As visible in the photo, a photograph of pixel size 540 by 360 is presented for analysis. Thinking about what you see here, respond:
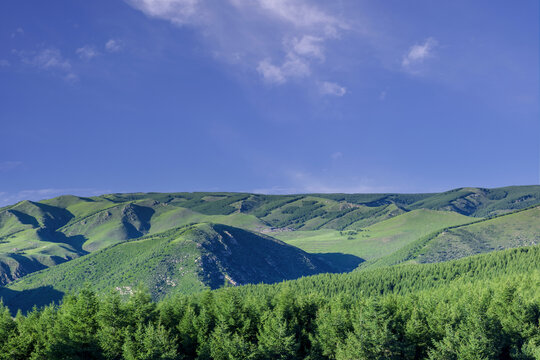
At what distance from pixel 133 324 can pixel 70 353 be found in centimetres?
1569

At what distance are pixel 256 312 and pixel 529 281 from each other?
110818 millimetres

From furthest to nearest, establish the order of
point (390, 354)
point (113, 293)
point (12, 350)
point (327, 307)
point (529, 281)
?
point (529, 281)
point (327, 307)
point (113, 293)
point (390, 354)
point (12, 350)

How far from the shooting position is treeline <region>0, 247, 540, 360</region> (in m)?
97.8

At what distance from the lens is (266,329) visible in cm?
10731

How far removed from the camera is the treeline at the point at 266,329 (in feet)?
321

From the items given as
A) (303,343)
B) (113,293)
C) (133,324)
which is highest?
Result: (113,293)

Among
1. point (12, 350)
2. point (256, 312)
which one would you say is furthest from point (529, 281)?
point (12, 350)

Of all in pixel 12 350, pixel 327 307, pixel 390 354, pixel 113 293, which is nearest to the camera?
pixel 12 350

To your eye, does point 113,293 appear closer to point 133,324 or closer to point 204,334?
point 133,324

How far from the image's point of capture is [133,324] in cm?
10681

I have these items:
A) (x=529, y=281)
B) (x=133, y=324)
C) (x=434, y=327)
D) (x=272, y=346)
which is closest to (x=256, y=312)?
(x=272, y=346)

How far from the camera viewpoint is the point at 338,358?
10219 cm

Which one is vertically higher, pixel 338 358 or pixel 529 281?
pixel 529 281

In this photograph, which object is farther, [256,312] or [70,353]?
[256,312]
